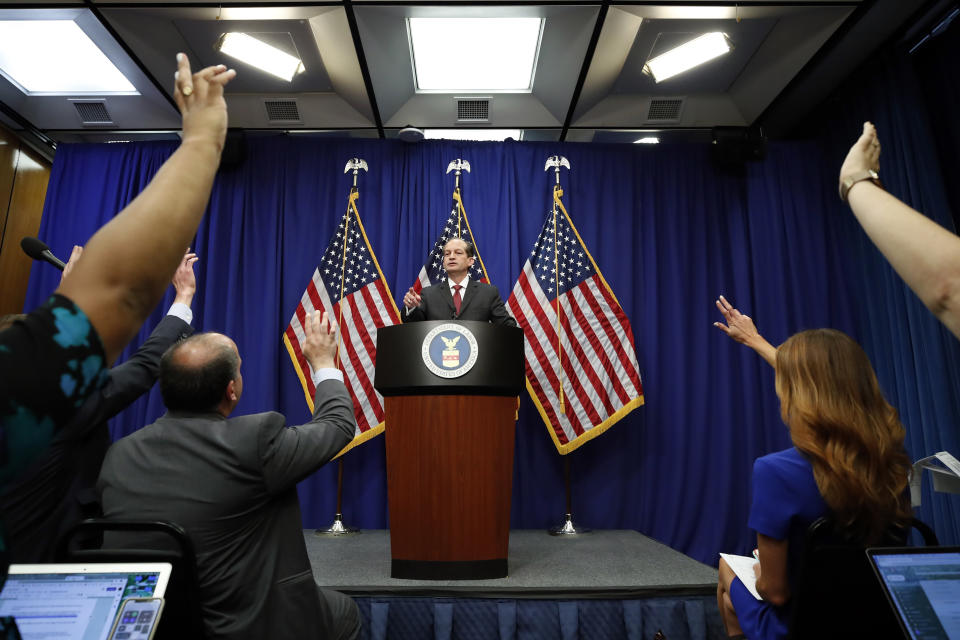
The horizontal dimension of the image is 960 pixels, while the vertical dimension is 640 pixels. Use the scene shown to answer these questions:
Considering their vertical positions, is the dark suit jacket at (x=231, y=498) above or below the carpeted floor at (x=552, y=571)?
above

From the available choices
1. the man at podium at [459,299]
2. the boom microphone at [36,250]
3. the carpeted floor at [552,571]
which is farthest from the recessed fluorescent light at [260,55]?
the carpeted floor at [552,571]

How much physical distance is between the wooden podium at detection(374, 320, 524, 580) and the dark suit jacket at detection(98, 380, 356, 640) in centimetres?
91

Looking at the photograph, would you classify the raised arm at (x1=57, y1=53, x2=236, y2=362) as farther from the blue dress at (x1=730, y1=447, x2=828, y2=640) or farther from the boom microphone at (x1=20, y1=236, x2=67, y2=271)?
the boom microphone at (x1=20, y1=236, x2=67, y2=271)

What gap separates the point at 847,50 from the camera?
155 inches

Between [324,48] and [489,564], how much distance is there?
11.3 ft

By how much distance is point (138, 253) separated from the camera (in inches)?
17.1

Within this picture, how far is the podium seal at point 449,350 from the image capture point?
2453 millimetres

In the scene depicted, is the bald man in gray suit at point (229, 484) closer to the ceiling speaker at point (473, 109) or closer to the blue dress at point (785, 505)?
the blue dress at point (785, 505)

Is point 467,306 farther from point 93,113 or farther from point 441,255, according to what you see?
point 93,113

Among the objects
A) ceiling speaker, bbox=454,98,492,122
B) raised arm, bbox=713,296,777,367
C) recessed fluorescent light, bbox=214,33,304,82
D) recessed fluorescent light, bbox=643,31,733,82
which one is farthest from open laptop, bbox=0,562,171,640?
recessed fluorescent light, bbox=643,31,733,82

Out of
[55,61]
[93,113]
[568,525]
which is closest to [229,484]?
[568,525]

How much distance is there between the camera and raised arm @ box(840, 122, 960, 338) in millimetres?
619

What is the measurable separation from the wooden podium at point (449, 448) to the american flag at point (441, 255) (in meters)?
1.82

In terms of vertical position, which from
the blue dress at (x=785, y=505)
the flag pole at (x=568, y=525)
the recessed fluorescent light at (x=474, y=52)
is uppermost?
the recessed fluorescent light at (x=474, y=52)
